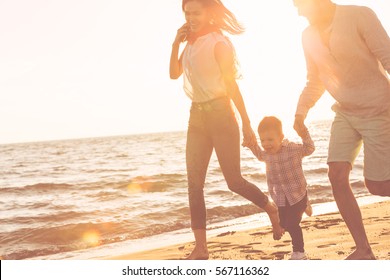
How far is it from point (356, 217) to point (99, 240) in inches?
221

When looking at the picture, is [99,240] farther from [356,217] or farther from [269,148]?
[356,217]

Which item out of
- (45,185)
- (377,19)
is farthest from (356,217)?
(45,185)

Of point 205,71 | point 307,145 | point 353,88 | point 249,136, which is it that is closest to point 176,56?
point 205,71

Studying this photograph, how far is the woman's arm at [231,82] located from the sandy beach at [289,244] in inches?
55.8

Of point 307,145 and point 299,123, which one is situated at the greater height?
point 299,123

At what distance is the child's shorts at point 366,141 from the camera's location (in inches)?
151

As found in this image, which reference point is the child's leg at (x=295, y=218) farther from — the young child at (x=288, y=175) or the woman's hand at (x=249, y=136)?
the woman's hand at (x=249, y=136)

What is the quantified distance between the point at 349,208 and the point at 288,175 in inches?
29.0

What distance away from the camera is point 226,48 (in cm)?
443

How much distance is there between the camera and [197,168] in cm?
463

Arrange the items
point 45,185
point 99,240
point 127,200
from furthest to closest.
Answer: point 45,185 < point 127,200 < point 99,240

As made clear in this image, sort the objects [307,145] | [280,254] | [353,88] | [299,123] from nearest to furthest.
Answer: [353,88] → [299,123] → [307,145] → [280,254]

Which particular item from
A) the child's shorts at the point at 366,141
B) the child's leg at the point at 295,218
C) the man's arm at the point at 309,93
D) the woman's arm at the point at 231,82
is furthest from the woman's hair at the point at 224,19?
the child's leg at the point at 295,218

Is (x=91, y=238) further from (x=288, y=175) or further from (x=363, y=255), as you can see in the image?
(x=363, y=255)
